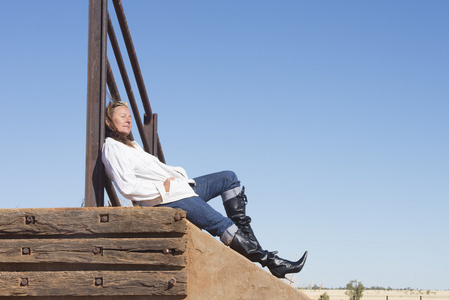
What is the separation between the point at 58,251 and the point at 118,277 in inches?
17.2

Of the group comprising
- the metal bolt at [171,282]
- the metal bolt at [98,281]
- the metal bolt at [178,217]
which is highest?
the metal bolt at [178,217]

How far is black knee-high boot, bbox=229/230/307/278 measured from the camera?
4.10 metres

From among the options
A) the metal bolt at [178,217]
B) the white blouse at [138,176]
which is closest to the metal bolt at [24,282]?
the white blouse at [138,176]

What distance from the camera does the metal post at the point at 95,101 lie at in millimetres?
4160

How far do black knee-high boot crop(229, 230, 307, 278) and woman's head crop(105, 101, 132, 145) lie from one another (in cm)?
126

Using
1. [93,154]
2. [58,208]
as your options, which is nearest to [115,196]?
[93,154]

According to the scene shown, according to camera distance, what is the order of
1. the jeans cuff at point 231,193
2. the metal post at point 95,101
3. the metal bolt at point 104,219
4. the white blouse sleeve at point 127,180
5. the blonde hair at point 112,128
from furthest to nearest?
the jeans cuff at point 231,193
the blonde hair at point 112,128
the metal post at point 95,101
the white blouse sleeve at point 127,180
the metal bolt at point 104,219

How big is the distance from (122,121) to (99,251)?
1349 mm

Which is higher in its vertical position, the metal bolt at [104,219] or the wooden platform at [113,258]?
the metal bolt at [104,219]

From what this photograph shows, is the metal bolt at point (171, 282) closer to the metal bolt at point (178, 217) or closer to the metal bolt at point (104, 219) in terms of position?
the metal bolt at point (178, 217)

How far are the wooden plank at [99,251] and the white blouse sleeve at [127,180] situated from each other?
1.75 ft

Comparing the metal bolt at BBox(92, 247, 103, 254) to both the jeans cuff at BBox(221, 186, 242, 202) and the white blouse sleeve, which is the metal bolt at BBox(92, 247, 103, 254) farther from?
the jeans cuff at BBox(221, 186, 242, 202)

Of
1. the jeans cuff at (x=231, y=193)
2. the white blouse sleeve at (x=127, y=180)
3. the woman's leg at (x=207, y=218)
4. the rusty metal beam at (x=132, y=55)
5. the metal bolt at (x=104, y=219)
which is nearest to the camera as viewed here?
the metal bolt at (x=104, y=219)

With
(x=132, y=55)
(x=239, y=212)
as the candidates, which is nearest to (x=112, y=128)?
(x=239, y=212)
